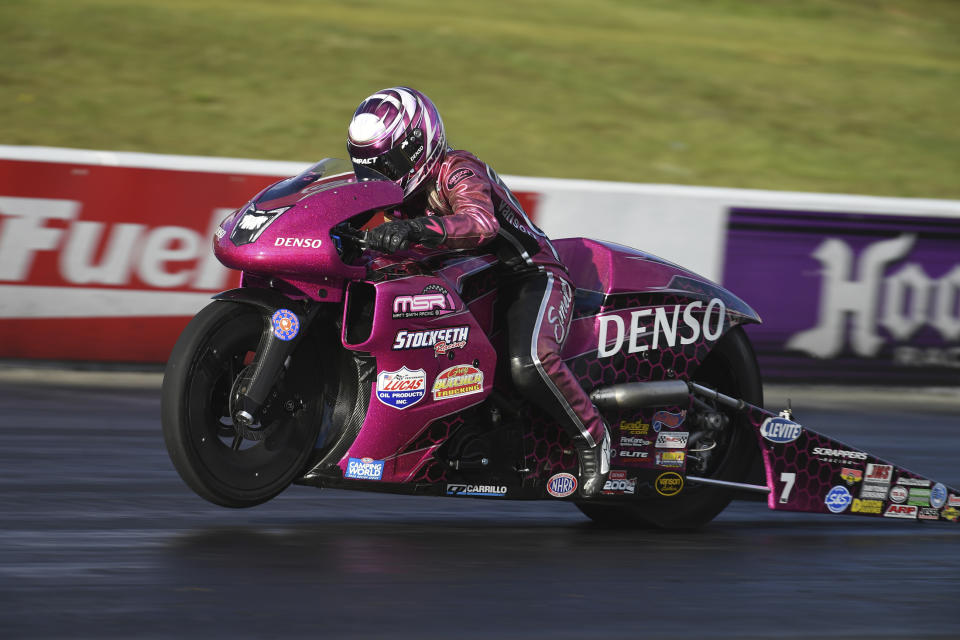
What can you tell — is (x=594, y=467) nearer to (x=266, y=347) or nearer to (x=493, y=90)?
(x=266, y=347)

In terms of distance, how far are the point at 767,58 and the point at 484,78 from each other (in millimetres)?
7118

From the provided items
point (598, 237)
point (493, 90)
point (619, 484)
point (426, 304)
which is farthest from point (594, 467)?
point (493, 90)

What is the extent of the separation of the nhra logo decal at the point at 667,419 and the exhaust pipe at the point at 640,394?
0.30 feet

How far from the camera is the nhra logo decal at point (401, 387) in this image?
17.4ft

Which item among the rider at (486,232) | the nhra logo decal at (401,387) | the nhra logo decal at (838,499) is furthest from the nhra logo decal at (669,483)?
the nhra logo decal at (401,387)

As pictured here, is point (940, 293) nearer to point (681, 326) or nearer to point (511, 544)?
point (681, 326)

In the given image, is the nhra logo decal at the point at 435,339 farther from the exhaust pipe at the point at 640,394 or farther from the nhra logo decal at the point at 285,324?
the exhaust pipe at the point at 640,394

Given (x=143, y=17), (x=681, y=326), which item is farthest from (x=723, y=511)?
(x=143, y=17)

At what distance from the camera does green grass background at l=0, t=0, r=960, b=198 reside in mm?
18797

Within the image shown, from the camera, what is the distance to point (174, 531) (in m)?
5.45

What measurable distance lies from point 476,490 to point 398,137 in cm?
143

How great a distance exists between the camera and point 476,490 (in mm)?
5625

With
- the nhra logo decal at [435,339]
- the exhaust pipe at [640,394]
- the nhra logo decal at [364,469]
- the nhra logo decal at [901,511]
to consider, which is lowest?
the nhra logo decal at [901,511]

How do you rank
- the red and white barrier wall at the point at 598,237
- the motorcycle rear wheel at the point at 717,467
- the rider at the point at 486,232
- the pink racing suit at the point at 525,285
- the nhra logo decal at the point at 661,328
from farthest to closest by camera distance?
the red and white barrier wall at the point at 598,237, the motorcycle rear wheel at the point at 717,467, the nhra logo decal at the point at 661,328, the pink racing suit at the point at 525,285, the rider at the point at 486,232
